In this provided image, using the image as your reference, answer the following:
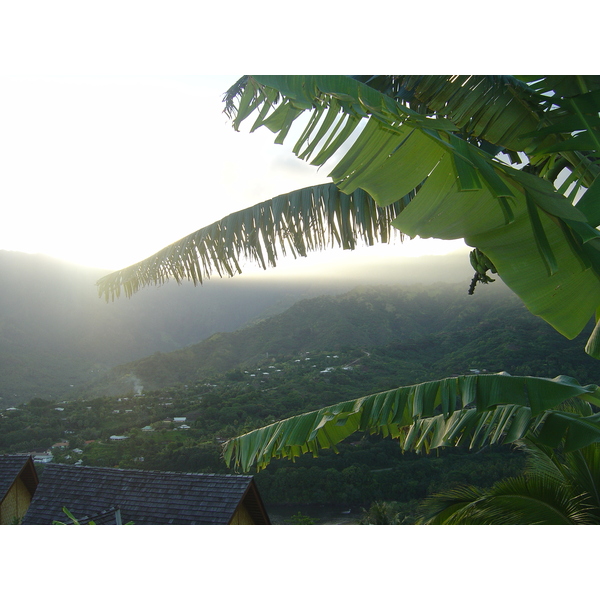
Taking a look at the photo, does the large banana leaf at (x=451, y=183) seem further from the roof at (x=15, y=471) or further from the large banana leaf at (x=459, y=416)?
the roof at (x=15, y=471)

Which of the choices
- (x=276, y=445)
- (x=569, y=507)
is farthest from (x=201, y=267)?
(x=569, y=507)

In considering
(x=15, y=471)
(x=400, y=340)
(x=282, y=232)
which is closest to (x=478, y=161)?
(x=282, y=232)

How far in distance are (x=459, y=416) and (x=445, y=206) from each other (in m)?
0.96

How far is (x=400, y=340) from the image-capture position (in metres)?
5.69

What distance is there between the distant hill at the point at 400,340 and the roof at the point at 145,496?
5.87 feet

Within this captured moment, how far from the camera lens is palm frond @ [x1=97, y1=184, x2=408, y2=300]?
1.48m

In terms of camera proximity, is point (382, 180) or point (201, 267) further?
point (201, 267)

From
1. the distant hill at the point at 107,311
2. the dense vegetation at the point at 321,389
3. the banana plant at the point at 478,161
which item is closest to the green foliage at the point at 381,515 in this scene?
the dense vegetation at the point at 321,389

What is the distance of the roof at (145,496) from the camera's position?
2.48m

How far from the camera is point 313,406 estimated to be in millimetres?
4422

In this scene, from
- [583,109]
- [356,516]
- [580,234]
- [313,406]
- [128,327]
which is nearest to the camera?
[580,234]
